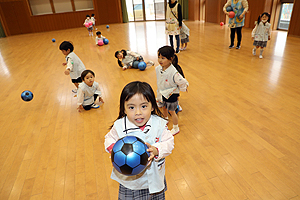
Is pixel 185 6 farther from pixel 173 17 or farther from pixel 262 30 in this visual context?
pixel 262 30

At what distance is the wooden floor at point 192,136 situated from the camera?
2.04 m

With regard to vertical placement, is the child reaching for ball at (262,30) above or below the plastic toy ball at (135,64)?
above

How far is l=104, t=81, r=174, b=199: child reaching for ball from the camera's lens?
1229mm

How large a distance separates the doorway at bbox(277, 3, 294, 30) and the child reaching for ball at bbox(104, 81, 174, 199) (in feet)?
Result: 33.5

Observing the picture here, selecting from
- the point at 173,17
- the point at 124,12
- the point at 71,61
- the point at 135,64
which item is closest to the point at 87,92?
the point at 71,61

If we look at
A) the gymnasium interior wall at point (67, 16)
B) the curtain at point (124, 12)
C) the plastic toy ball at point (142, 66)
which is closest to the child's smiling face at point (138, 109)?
the plastic toy ball at point (142, 66)

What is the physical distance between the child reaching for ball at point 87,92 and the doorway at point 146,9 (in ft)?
45.4

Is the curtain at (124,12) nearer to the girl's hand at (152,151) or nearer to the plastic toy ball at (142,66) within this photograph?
the plastic toy ball at (142,66)

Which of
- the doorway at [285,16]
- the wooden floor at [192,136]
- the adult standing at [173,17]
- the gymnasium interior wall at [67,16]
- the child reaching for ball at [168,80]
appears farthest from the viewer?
the gymnasium interior wall at [67,16]

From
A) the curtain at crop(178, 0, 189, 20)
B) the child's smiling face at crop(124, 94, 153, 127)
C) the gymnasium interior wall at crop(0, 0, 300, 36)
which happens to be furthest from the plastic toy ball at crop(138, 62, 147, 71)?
the curtain at crop(178, 0, 189, 20)

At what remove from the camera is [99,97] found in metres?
3.76

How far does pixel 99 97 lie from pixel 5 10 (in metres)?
14.6

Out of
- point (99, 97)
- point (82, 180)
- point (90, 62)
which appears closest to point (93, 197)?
point (82, 180)

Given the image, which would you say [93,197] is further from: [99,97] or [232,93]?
[232,93]
